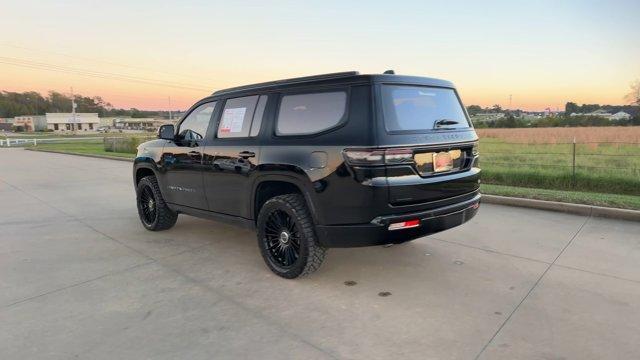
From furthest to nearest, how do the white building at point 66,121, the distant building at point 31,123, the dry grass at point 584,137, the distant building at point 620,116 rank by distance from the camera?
the distant building at point 31,123, the white building at point 66,121, the distant building at point 620,116, the dry grass at point 584,137

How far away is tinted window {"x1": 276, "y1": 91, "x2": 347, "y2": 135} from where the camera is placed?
12.5 ft

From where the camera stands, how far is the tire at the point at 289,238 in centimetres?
399

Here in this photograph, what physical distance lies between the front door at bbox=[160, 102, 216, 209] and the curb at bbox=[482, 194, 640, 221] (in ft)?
16.3

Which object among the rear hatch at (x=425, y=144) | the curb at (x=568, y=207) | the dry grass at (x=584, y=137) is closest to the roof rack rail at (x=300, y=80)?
the rear hatch at (x=425, y=144)

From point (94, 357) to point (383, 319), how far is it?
6.70 feet

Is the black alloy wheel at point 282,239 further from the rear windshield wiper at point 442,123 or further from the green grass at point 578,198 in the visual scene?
the green grass at point 578,198

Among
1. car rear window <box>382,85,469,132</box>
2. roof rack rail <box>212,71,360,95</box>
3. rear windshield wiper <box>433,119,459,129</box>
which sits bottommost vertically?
rear windshield wiper <box>433,119,459,129</box>

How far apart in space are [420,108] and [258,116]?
1639 millimetres

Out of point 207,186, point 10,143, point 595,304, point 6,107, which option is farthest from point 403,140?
point 6,107

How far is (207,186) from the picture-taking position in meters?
5.11

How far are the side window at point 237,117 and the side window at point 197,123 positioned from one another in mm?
333

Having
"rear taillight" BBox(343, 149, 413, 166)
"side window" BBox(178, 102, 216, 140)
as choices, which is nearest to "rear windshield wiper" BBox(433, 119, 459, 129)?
"rear taillight" BBox(343, 149, 413, 166)

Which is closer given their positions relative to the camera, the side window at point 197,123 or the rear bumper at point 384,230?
the rear bumper at point 384,230

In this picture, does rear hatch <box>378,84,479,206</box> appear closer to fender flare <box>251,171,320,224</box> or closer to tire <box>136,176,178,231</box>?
fender flare <box>251,171,320,224</box>
